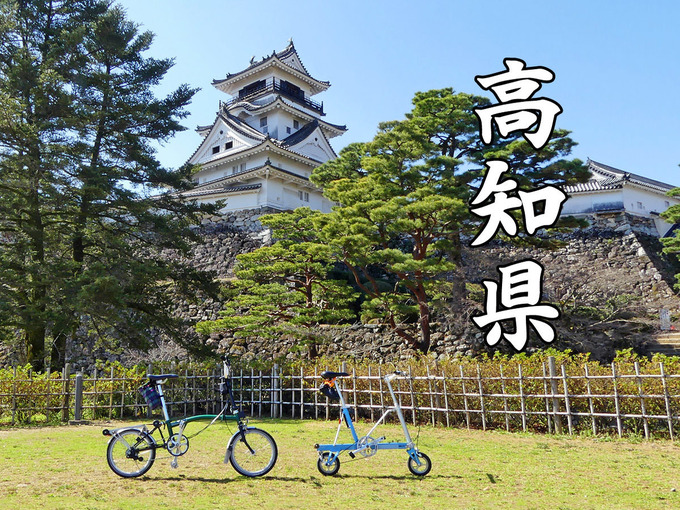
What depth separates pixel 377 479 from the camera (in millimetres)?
5531

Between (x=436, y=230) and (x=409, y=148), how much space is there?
2.32m

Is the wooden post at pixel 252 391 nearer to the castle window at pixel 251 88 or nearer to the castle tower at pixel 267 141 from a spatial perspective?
the castle tower at pixel 267 141

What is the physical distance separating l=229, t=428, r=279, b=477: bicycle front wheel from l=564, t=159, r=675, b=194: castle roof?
65.9 feet

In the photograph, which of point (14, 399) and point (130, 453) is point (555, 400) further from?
point (14, 399)

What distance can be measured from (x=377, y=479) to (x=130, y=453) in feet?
8.53

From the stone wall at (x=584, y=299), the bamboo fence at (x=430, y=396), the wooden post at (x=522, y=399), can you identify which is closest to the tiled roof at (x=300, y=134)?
the stone wall at (x=584, y=299)

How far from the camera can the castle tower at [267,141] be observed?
24859 millimetres

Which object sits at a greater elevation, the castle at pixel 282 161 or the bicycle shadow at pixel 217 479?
the castle at pixel 282 161

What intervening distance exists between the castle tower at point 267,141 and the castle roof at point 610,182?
478 inches

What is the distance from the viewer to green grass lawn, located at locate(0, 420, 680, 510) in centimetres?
462

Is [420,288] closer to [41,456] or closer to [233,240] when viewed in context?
[41,456]

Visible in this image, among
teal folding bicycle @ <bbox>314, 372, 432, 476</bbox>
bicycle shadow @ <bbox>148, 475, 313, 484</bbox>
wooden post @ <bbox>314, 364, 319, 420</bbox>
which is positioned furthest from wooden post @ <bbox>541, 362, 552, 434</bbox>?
bicycle shadow @ <bbox>148, 475, 313, 484</bbox>

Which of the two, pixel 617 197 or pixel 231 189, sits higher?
pixel 231 189

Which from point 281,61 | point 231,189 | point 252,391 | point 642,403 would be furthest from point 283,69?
point 642,403
